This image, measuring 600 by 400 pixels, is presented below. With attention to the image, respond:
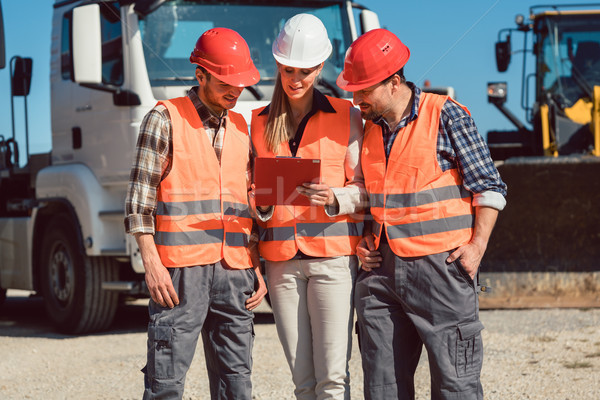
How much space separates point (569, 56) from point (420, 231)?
772 centimetres

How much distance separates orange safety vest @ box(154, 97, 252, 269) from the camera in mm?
3207

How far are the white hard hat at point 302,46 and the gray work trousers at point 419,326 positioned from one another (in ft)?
2.70

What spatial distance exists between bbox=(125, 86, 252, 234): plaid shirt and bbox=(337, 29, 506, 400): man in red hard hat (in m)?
0.77

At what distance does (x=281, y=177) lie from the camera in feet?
10.2

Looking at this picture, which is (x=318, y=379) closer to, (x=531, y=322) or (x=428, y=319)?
(x=428, y=319)

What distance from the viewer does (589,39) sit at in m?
9.95

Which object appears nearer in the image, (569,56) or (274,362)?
(274,362)

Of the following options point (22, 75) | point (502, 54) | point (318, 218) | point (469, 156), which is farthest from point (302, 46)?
point (502, 54)

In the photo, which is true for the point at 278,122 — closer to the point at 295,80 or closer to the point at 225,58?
the point at 295,80

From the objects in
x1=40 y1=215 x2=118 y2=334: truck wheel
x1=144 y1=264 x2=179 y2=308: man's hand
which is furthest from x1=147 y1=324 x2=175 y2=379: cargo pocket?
x1=40 y1=215 x2=118 y2=334: truck wheel

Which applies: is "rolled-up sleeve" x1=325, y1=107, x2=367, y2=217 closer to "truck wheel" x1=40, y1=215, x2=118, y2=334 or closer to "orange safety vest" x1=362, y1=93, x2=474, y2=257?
"orange safety vest" x1=362, y1=93, x2=474, y2=257

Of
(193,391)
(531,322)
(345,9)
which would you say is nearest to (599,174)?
(531,322)

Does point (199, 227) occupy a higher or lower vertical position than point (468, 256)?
higher

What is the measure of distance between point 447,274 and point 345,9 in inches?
163
